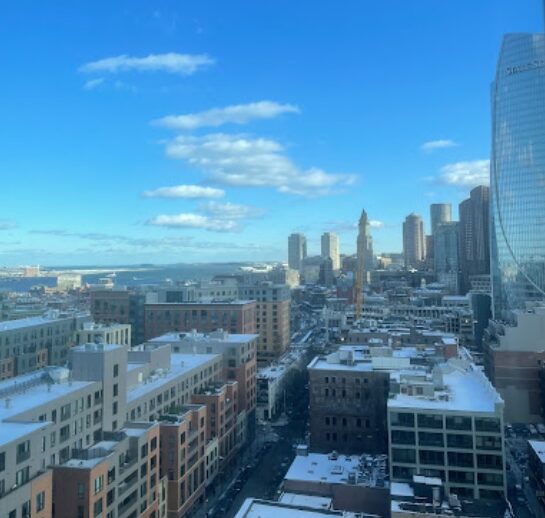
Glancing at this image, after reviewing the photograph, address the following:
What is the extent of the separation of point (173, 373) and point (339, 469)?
21882mm

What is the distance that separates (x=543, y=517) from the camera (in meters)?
49.2

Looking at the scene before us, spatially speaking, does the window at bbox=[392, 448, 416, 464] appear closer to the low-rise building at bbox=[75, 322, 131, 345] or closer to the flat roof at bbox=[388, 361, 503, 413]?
the flat roof at bbox=[388, 361, 503, 413]

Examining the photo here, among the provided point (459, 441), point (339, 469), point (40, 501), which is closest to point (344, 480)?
point (339, 469)

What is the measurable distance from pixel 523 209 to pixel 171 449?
4817 inches

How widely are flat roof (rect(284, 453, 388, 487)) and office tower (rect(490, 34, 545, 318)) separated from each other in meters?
99.9

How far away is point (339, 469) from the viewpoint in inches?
2048

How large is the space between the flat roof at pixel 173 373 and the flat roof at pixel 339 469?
16.3 m

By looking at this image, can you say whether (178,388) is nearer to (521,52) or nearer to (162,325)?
(162,325)

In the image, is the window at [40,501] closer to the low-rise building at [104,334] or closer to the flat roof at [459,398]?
the flat roof at [459,398]

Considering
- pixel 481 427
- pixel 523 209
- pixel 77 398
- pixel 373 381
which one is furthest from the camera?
pixel 523 209

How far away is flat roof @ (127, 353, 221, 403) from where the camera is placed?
52156mm

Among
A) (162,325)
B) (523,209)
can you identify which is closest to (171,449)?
(162,325)

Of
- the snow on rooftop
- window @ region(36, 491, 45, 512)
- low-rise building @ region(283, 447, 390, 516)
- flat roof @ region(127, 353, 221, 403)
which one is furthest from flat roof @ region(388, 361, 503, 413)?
window @ region(36, 491, 45, 512)

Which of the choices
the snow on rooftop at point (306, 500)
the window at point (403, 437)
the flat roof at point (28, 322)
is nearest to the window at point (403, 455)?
the window at point (403, 437)
